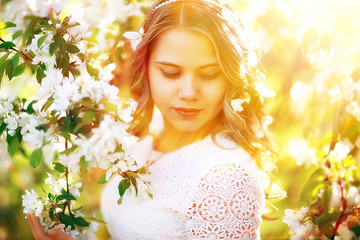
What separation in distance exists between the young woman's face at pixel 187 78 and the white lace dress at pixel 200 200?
15 centimetres

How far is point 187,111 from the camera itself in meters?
1.91

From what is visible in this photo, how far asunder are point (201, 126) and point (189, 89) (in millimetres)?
254

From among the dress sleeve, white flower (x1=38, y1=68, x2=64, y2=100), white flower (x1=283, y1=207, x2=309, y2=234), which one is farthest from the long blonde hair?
white flower (x1=38, y1=68, x2=64, y2=100)

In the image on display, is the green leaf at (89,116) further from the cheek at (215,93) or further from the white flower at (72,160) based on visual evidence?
the cheek at (215,93)

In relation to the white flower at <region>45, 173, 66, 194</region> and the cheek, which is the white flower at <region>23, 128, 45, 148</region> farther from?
the cheek

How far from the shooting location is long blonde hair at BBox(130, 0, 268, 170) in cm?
183

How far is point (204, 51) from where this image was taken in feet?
5.95

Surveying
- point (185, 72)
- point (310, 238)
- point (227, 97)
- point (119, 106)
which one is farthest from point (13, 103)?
point (310, 238)

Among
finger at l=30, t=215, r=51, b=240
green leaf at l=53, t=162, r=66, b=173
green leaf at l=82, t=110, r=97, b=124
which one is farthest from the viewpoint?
finger at l=30, t=215, r=51, b=240

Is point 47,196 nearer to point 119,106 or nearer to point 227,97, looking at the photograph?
point 119,106

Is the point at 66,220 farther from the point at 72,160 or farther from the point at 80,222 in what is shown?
the point at 72,160

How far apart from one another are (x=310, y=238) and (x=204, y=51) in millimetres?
823

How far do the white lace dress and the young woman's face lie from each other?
0.15 m

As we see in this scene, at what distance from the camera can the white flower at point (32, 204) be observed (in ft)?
5.31
